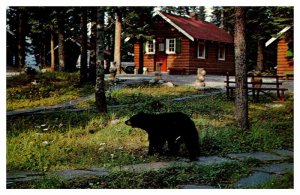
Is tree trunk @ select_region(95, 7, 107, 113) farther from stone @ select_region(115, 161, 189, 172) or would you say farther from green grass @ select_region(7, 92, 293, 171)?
stone @ select_region(115, 161, 189, 172)

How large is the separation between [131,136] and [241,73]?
8.00 ft

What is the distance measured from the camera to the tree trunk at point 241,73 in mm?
6793

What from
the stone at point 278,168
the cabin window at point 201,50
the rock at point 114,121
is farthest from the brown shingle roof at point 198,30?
the stone at point 278,168

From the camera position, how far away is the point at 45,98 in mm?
7387

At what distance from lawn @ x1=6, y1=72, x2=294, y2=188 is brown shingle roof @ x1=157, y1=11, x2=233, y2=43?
32.1 ft

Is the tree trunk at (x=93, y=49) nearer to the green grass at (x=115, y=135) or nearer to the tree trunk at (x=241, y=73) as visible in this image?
the green grass at (x=115, y=135)

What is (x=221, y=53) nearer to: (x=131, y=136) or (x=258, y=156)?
(x=131, y=136)

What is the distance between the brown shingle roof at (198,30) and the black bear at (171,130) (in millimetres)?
11467
